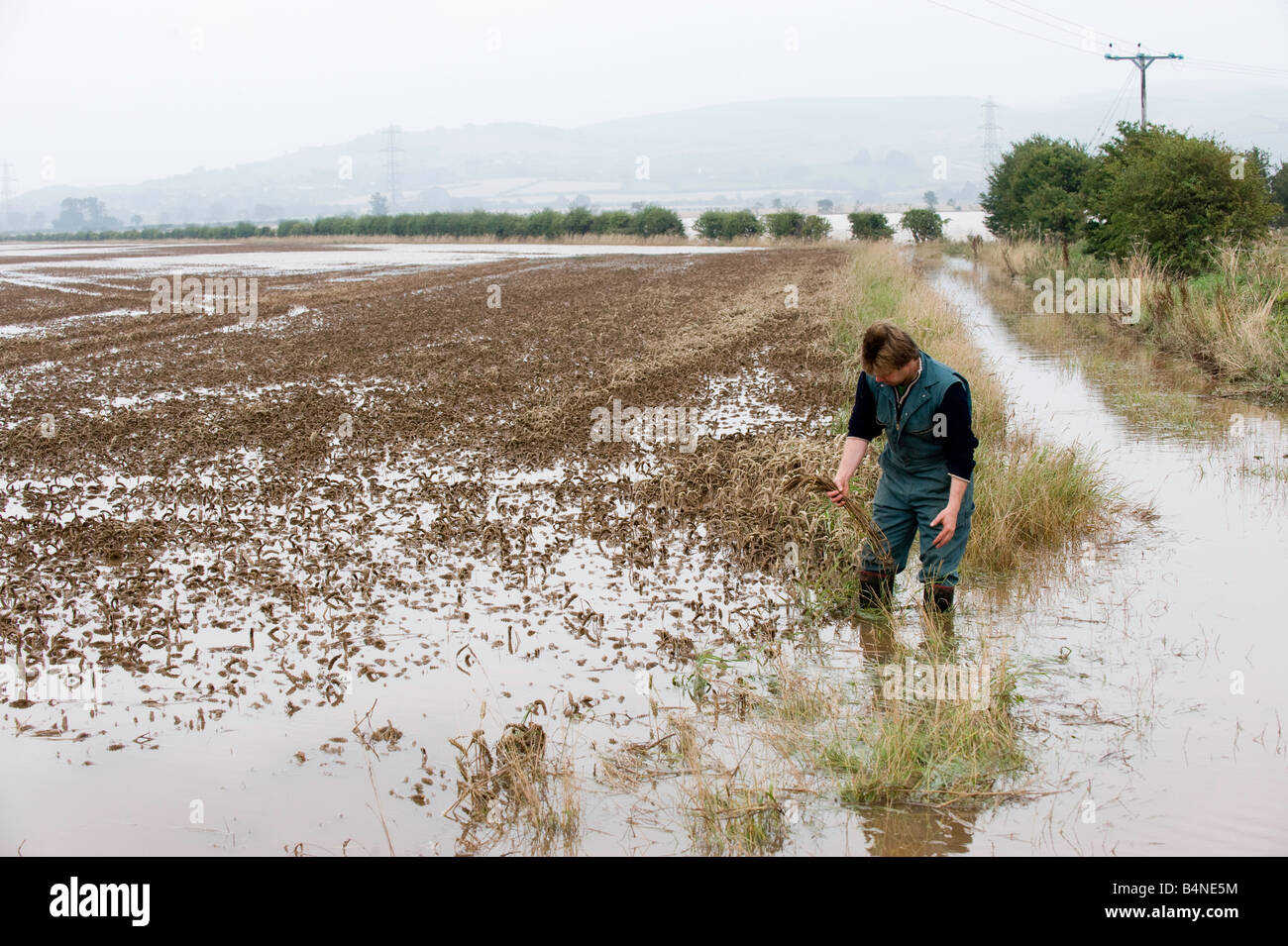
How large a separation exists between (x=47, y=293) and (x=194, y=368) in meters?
18.4

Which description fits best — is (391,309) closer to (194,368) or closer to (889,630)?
(194,368)

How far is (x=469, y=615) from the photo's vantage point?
6.37 m

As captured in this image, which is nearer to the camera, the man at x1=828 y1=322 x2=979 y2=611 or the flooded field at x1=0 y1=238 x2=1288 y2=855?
the flooded field at x1=0 y1=238 x2=1288 y2=855

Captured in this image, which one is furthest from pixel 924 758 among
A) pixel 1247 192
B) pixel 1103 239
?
pixel 1103 239

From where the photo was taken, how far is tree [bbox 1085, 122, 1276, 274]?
18000mm

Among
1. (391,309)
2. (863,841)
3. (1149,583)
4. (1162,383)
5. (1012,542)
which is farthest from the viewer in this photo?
(391,309)

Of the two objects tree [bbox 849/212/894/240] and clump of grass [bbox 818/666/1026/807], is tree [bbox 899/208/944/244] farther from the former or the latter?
clump of grass [bbox 818/666/1026/807]

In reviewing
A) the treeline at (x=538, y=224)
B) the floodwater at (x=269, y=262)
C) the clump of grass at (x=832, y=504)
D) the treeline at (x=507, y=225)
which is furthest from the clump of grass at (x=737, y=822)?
the treeline at (x=507, y=225)

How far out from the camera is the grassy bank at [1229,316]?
13.4m

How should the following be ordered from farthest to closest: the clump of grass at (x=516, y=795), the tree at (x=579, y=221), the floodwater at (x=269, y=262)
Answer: the tree at (x=579, y=221) → the floodwater at (x=269, y=262) → the clump of grass at (x=516, y=795)

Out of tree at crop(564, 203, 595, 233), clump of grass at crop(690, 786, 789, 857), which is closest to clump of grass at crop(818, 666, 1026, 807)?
clump of grass at crop(690, 786, 789, 857)

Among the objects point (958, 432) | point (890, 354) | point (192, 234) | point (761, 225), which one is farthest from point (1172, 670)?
point (192, 234)

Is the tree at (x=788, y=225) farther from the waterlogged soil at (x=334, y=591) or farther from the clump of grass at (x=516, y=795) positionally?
the clump of grass at (x=516, y=795)

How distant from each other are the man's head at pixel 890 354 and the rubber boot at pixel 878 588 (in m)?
1.26
